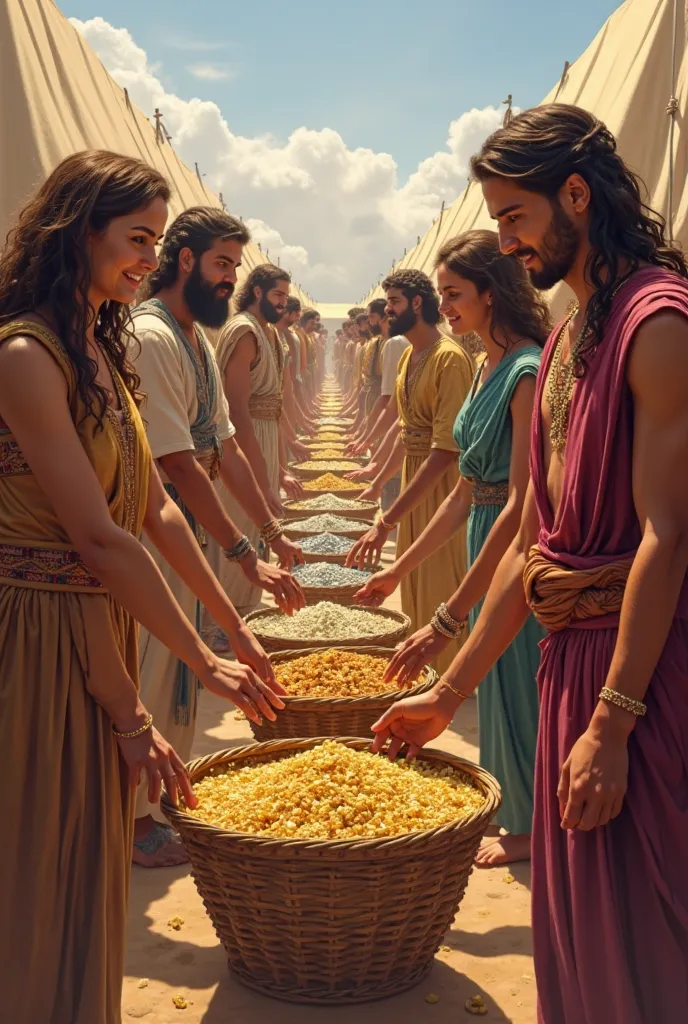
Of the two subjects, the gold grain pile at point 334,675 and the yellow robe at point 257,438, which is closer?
the gold grain pile at point 334,675

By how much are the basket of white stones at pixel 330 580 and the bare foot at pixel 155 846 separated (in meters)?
1.45

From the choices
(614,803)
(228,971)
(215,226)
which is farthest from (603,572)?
(215,226)

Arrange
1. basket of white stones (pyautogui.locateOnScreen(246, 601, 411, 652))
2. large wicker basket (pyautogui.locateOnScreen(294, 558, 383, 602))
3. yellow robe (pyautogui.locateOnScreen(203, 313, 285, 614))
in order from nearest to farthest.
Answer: basket of white stones (pyautogui.locateOnScreen(246, 601, 411, 652)), large wicker basket (pyautogui.locateOnScreen(294, 558, 383, 602)), yellow robe (pyautogui.locateOnScreen(203, 313, 285, 614))

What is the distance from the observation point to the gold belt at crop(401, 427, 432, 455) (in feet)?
16.8

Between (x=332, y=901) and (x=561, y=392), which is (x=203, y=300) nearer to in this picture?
(x=561, y=392)

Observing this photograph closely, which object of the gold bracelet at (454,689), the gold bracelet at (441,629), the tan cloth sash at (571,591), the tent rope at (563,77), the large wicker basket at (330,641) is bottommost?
the large wicker basket at (330,641)

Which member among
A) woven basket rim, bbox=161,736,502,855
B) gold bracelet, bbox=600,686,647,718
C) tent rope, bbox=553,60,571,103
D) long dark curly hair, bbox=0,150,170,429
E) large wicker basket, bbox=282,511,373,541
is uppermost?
tent rope, bbox=553,60,571,103

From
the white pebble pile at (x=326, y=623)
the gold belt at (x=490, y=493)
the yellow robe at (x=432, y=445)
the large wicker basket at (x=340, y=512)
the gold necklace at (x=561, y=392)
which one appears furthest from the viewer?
the large wicker basket at (x=340, y=512)

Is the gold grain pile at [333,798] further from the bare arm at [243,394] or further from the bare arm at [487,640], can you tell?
the bare arm at [243,394]

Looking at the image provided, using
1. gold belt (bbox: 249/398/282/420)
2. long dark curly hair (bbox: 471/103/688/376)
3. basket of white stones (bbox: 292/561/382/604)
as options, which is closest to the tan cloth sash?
long dark curly hair (bbox: 471/103/688/376)

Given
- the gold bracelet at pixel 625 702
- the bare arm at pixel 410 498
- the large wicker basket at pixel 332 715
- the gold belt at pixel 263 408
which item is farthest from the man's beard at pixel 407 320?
the gold bracelet at pixel 625 702

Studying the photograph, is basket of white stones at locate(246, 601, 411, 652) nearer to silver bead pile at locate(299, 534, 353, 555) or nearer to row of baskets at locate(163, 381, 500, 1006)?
silver bead pile at locate(299, 534, 353, 555)

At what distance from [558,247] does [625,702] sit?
0.77 meters

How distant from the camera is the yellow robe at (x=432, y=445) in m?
4.76
